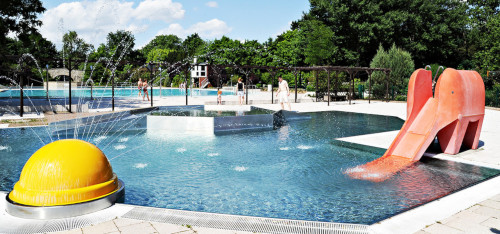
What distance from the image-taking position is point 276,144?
35.1 feet

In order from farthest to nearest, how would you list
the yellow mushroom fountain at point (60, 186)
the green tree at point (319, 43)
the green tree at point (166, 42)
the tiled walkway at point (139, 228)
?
the green tree at point (166, 42) → the green tree at point (319, 43) → the yellow mushroom fountain at point (60, 186) → the tiled walkway at point (139, 228)

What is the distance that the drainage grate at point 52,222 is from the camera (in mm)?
3968

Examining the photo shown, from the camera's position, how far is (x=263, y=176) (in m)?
7.12

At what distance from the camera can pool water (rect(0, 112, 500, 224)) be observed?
17.6ft

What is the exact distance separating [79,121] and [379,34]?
49.8 meters

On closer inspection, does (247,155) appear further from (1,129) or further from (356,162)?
(1,129)

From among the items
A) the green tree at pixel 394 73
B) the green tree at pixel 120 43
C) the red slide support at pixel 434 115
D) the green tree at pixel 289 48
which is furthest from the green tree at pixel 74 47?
the red slide support at pixel 434 115

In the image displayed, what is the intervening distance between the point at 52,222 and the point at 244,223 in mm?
2251

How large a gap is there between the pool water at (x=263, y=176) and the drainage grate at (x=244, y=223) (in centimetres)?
71

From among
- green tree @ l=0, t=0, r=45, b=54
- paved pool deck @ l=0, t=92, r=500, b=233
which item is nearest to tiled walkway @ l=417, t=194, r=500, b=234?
paved pool deck @ l=0, t=92, r=500, b=233

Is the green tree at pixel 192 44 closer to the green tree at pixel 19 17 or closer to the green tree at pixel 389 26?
the green tree at pixel 389 26

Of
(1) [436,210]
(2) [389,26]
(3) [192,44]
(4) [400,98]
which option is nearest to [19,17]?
(1) [436,210]

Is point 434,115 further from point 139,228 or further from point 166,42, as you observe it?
point 166,42

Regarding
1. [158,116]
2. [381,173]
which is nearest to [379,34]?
[158,116]
